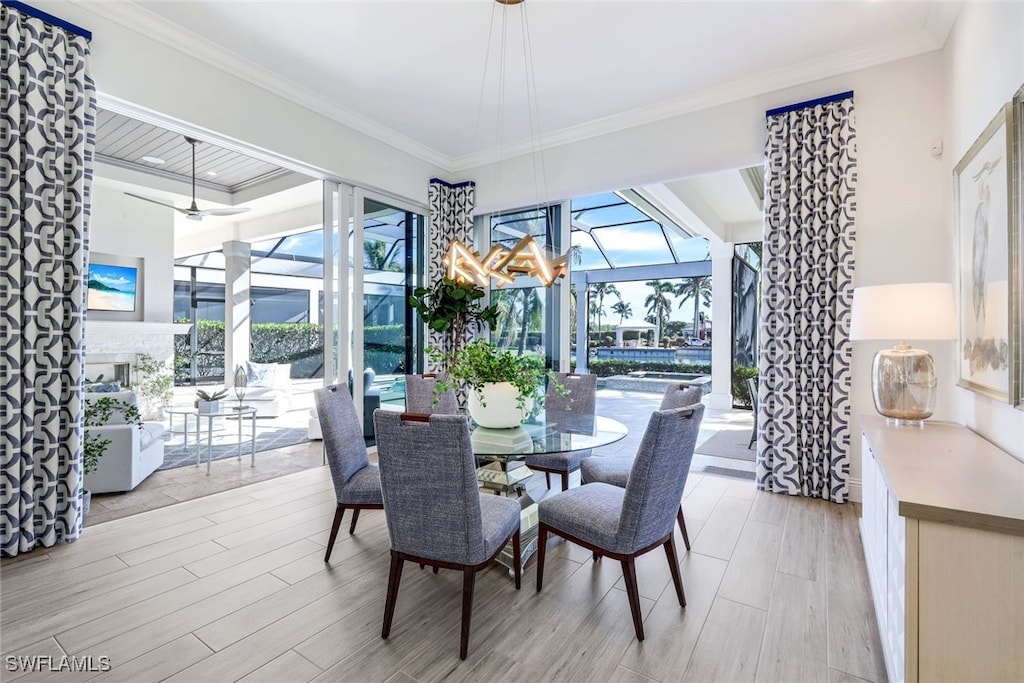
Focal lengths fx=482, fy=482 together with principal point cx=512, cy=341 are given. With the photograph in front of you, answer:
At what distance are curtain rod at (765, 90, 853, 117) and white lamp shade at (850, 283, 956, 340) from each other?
1.81 metres

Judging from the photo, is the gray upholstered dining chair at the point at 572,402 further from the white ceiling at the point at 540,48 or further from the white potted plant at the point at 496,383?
the white ceiling at the point at 540,48

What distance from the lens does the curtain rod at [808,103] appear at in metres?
3.42

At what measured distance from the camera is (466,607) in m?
1.82

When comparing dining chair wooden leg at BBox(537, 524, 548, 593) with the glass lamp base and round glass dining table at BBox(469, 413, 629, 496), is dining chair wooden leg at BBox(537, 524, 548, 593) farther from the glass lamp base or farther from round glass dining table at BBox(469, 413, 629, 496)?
the glass lamp base

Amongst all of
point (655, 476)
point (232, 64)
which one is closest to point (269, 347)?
point (232, 64)

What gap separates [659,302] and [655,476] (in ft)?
31.6

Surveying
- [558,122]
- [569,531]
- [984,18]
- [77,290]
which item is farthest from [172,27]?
[984,18]

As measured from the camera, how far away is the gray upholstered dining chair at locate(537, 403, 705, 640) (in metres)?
1.87

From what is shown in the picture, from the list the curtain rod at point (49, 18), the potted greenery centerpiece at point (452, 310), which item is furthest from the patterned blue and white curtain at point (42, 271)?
the potted greenery centerpiece at point (452, 310)

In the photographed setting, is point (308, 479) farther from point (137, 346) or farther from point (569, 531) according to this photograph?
point (137, 346)

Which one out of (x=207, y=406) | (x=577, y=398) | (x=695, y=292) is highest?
(x=695, y=292)

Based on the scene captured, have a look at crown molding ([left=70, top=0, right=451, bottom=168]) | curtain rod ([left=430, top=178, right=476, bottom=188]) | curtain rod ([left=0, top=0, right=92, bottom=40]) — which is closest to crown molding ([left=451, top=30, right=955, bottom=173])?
curtain rod ([left=430, top=178, right=476, bottom=188])

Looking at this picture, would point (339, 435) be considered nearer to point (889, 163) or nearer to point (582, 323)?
point (889, 163)

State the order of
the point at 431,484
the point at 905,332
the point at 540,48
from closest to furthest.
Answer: the point at 431,484 < the point at 905,332 < the point at 540,48
